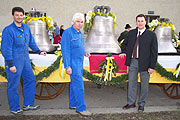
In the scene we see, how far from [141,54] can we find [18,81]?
2.16 metres

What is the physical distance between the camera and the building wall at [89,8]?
49.0ft

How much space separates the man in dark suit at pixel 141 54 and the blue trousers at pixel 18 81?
1760 mm

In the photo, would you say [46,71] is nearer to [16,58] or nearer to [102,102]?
[16,58]

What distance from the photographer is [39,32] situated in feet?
14.4

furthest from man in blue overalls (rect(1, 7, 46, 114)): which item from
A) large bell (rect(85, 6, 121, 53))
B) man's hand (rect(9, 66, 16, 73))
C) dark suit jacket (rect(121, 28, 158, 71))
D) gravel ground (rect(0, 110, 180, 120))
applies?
dark suit jacket (rect(121, 28, 158, 71))

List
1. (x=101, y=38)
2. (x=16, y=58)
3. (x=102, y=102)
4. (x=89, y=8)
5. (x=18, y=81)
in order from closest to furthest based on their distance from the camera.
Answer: (x=16, y=58), (x=18, y=81), (x=101, y=38), (x=102, y=102), (x=89, y=8)

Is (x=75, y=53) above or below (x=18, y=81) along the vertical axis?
above

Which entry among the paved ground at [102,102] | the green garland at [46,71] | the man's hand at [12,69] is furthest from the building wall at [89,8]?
the man's hand at [12,69]

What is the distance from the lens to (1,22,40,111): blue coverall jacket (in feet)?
10.9

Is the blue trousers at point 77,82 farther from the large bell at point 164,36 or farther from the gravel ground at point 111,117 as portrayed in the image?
the large bell at point 164,36

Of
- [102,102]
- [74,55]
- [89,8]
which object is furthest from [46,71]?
[89,8]

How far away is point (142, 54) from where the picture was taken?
366 cm

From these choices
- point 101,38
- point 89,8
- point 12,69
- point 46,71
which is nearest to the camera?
point 12,69

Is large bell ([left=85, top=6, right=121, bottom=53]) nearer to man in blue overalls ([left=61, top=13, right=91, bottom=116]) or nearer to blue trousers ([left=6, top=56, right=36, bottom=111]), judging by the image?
man in blue overalls ([left=61, top=13, right=91, bottom=116])
